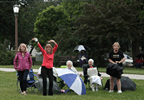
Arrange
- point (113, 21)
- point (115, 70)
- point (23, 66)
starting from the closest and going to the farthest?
point (23, 66) < point (115, 70) < point (113, 21)

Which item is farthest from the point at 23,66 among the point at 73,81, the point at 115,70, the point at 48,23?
the point at 48,23

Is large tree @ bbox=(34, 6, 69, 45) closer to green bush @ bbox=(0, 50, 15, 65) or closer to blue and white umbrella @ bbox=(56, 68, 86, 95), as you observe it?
green bush @ bbox=(0, 50, 15, 65)

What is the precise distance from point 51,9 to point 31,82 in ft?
135

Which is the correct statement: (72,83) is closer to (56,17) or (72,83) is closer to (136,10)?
(136,10)

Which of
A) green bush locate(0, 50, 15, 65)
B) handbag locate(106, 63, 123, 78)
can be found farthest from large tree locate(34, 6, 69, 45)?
handbag locate(106, 63, 123, 78)

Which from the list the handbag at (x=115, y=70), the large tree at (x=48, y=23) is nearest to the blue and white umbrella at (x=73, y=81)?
the handbag at (x=115, y=70)

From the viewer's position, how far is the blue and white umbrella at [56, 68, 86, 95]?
10.0 m

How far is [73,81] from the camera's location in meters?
10.1

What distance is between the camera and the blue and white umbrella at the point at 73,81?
10.0 meters

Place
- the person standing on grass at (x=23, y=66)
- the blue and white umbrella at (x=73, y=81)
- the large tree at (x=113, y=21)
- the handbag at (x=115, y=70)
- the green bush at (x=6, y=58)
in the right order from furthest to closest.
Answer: the green bush at (x=6, y=58) < the large tree at (x=113, y=21) < the handbag at (x=115, y=70) < the blue and white umbrella at (x=73, y=81) < the person standing on grass at (x=23, y=66)

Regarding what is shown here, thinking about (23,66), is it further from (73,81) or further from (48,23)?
(48,23)

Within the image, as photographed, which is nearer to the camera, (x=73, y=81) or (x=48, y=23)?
(x=73, y=81)

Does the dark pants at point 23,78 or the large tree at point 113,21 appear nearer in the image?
the dark pants at point 23,78

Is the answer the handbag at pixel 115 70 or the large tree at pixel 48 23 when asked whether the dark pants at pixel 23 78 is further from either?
the large tree at pixel 48 23
